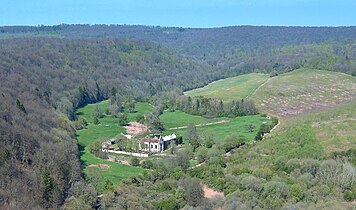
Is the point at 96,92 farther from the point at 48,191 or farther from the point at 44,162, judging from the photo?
the point at 48,191

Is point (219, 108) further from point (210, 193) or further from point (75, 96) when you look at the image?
point (210, 193)

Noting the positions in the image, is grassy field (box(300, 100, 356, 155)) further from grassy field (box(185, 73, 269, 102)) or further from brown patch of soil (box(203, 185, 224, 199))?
grassy field (box(185, 73, 269, 102))

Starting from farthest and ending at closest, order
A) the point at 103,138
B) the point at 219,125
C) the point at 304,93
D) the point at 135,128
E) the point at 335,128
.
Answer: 1. the point at 304,93
2. the point at 135,128
3. the point at 219,125
4. the point at 103,138
5. the point at 335,128

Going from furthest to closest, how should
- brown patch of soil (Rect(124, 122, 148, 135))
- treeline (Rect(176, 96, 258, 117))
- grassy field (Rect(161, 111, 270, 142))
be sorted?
treeline (Rect(176, 96, 258, 117)) < brown patch of soil (Rect(124, 122, 148, 135)) < grassy field (Rect(161, 111, 270, 142))

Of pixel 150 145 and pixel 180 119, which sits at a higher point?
pixel 150 145

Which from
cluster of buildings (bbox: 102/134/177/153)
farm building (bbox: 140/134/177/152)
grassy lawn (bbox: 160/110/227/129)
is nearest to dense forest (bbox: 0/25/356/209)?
grassy lawn (bbox: 160/110/227/129)

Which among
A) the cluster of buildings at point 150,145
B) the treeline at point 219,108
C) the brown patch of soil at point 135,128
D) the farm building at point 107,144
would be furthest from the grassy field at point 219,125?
the farm building at point 107,144

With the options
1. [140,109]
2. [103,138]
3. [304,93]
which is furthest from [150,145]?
[304,93]
